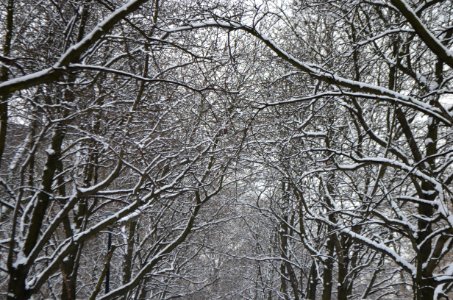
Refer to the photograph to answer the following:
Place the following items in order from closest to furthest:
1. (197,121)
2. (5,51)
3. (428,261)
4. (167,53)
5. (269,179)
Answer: (5,51), (428,261), (167,53), (197,121), (269,179)

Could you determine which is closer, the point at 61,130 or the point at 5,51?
the point at 5,51

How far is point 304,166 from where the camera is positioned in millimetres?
9125

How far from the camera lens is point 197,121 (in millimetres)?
8883

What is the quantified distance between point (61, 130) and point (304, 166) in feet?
15.3

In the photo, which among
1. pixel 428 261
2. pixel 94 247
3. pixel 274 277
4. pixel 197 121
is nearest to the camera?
pixel 428 261

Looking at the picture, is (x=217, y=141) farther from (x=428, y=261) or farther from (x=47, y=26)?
(x=428, y=261)

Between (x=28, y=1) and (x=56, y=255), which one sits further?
(x=56, y=255)

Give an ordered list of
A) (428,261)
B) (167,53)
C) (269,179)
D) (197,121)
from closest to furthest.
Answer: (428,261), (167,53), (197,121), (269,179)

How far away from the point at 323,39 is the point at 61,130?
180 inches

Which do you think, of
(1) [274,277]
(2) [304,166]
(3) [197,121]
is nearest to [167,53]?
(3) [197,121]

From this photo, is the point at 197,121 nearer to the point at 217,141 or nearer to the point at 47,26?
the point at 217,141

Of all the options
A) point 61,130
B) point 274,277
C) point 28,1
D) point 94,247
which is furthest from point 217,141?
point 274,277

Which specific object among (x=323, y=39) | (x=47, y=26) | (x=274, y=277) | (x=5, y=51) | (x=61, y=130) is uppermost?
(x=323, y=39)

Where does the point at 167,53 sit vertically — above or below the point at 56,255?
above
